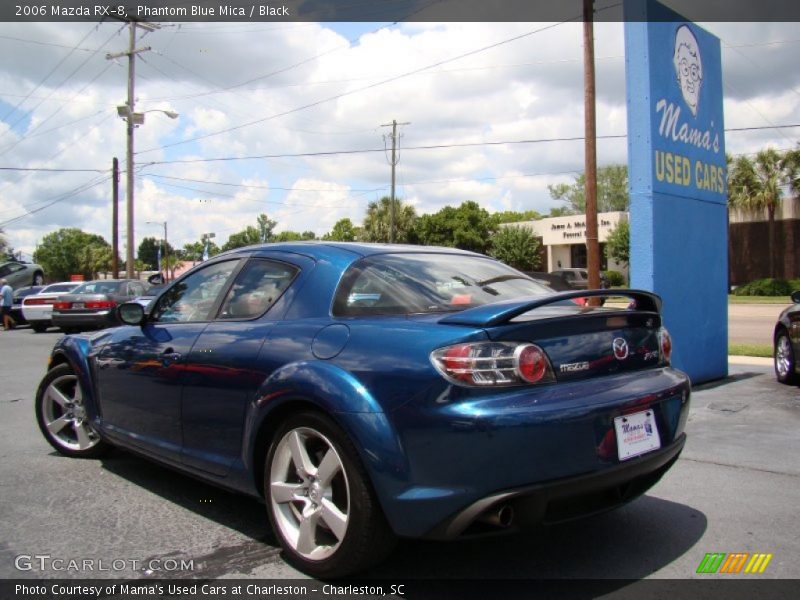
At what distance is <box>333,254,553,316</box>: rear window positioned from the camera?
10.9ft

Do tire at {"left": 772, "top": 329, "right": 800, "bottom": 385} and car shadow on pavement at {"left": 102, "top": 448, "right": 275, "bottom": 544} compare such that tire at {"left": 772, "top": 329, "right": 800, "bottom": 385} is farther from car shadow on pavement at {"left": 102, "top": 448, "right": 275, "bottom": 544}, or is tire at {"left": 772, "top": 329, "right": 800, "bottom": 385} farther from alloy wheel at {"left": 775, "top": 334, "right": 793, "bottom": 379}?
car shadow on pavement at {"left": 102, "top": 448, "right": 275, "bottom": 544}

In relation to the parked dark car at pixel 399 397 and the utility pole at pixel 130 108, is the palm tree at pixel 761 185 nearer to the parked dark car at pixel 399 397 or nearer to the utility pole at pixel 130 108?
the utility pole at pixel 130 108

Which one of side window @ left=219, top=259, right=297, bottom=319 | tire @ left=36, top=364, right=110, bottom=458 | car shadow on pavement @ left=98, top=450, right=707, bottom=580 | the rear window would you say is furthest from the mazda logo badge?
tire @ left=36, top=364, right=110, bottom=458

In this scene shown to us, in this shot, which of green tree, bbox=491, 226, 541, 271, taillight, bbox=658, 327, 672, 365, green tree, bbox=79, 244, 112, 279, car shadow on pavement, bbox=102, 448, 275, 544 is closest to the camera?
taillight, bbox=658, 327, 672, 365

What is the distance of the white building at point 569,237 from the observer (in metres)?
48.4

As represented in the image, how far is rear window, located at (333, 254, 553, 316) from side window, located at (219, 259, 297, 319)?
438 mm

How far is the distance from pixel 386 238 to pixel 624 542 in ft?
169

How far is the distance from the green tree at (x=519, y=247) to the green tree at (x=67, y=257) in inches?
3152

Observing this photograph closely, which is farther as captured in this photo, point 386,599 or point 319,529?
point 319,529

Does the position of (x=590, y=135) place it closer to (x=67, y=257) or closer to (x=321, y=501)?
(x=321, y=501)

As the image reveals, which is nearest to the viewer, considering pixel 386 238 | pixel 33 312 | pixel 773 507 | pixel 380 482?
pixel 380 482

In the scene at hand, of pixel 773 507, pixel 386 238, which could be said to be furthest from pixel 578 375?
pixel 386 238

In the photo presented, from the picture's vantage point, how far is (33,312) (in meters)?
20.0

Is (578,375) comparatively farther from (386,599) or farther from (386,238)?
(386,238)
